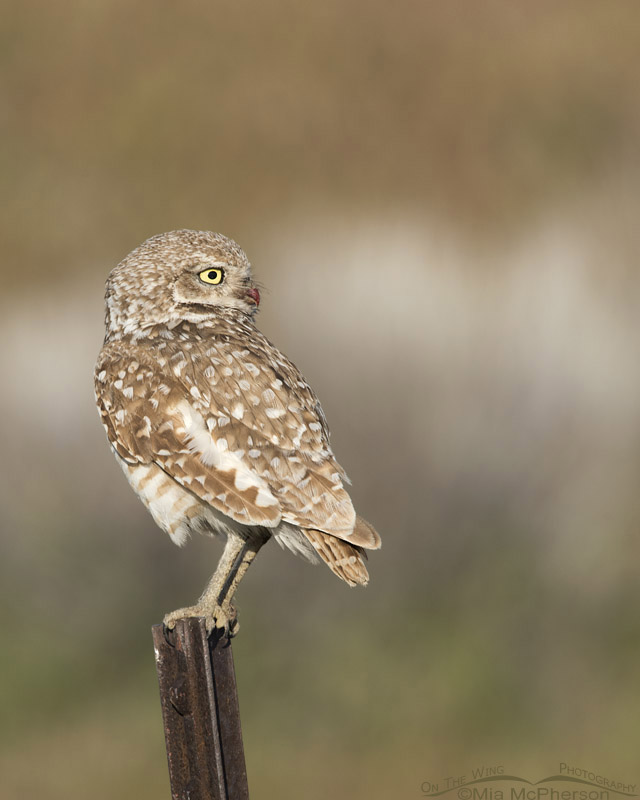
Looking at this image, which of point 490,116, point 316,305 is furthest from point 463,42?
point 316,305

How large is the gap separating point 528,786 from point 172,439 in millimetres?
3197

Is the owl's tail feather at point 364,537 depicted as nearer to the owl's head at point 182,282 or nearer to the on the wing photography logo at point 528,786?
the owl's head at point 182,282

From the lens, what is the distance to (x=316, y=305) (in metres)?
5.58

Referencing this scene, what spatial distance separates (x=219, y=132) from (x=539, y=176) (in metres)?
1.99

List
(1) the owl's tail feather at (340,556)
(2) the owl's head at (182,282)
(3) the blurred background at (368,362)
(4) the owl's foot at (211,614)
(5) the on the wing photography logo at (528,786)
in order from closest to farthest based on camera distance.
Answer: (1) the owl's tail feather at (340,556) → (4) the owl's foot at (211,614) → (2) the owl's head at (182,282) → (5) the on the wing photography logo at (528,786) → (3) the blurred background at (368,362)

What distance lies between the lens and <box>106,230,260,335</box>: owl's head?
9.09ft

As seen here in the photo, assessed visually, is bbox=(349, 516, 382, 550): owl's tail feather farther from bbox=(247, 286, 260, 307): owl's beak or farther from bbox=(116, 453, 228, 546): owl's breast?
bbox=(247, 286, 260, 307): owl's beak

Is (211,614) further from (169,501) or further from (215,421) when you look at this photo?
(215,421)

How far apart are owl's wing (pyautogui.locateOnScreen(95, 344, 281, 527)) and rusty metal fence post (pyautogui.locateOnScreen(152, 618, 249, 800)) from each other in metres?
0.32

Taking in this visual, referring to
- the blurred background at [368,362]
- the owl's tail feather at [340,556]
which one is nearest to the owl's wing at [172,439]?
the owl's tail feather at [340,556]

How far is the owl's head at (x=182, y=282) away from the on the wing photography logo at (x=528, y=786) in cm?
299

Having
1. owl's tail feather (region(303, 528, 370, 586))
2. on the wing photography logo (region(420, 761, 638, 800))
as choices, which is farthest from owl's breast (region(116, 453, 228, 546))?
on the wing photography logo (region(420, 761, 638, 800))

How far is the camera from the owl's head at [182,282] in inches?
109

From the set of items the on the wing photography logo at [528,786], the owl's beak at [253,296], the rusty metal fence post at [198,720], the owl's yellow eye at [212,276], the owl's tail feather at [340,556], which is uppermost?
the owl's yellow eye at [212,276]
